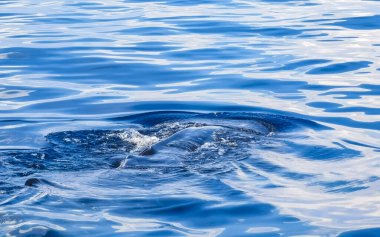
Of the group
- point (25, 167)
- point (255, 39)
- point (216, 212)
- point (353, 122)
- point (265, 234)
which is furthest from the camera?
point (255, 39)

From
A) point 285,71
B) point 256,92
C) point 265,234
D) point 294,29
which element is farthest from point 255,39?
point 265,234

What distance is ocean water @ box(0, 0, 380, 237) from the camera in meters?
6.77

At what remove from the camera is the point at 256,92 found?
12047mm

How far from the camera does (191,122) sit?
10.3 m

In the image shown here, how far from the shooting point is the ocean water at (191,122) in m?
6.77

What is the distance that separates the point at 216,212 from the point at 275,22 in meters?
11.5

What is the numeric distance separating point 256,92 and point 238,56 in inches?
104

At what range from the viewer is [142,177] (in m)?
7.57

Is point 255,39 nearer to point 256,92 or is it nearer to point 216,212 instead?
point 256,92

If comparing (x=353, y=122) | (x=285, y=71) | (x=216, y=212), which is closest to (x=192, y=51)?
(x=285, y=71)

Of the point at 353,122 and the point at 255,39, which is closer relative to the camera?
the point at 353,122

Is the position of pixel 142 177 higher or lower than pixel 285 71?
lower

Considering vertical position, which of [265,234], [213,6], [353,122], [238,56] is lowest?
[265,234]

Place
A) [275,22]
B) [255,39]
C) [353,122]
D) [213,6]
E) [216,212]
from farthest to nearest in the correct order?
[213,6]
[275,22]
[255,39]
[353,122]
[216,212]
